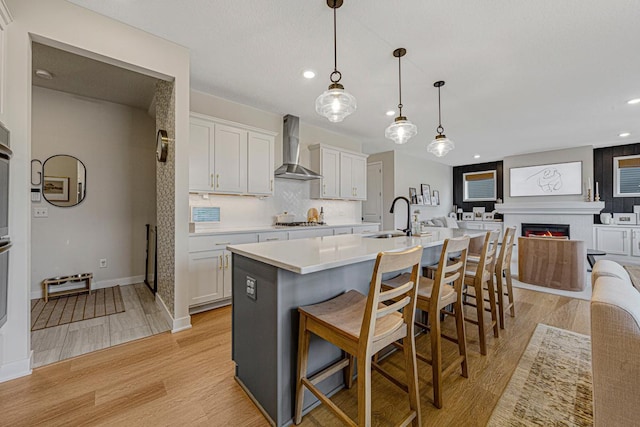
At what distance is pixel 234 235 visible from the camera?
3145 millimetres

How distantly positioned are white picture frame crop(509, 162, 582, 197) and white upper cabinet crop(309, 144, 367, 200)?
4.69 metres

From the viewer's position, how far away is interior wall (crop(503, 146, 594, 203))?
6.07m

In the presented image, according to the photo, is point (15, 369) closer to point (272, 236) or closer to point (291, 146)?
point (272, 236)

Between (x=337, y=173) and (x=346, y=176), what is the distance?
26 centimetres

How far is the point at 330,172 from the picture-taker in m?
4.73

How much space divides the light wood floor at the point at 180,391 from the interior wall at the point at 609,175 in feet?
20.8

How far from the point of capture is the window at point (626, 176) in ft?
19.2

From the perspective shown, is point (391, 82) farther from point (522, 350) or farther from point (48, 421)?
point (48, 421)

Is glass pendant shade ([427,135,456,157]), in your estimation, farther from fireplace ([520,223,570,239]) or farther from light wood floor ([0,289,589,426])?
fireplace ([520,223,570,239])

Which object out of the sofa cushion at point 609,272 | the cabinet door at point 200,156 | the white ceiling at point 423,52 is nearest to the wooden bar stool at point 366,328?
the sofa cushion at point 609,272

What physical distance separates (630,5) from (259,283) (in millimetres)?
3296

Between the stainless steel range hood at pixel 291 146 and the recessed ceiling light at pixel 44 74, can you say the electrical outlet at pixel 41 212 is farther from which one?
the stainless steel range hood at pixel 291 146

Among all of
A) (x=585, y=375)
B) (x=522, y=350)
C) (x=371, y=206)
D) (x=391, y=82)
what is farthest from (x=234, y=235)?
(x=371, y=206)

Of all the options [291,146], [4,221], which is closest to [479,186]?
[291,146]
